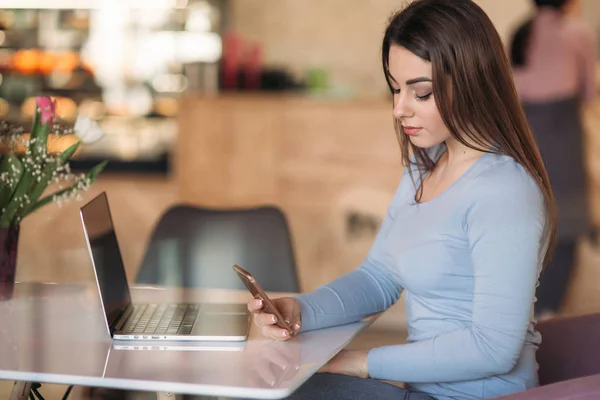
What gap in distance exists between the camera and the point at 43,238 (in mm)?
4707

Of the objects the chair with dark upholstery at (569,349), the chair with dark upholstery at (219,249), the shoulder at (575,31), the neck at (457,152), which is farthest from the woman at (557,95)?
the neck at (457,152)

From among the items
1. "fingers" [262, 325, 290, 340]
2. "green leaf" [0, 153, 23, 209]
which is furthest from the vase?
"fingers" [262, 325, 290, 340]

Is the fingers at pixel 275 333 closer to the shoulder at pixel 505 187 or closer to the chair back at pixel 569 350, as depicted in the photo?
the shoulder at pixel 505 187

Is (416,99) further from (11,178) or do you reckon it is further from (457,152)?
(11,178)

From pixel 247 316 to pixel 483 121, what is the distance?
622mm

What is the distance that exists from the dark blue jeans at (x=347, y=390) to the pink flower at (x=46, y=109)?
2.74 ft

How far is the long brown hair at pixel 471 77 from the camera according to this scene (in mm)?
1577

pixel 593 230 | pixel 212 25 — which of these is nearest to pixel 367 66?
pixel 212 25

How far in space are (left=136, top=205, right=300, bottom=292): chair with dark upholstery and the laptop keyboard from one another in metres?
0.63

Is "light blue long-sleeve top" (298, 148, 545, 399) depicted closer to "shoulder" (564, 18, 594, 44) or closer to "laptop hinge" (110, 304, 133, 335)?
"laptop hinge" (110, 304, 133, 335)

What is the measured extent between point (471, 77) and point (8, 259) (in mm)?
1081

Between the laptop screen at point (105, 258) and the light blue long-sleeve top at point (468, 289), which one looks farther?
the laptop screen at point (105, 258)

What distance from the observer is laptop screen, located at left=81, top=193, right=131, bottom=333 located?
1.71 metres

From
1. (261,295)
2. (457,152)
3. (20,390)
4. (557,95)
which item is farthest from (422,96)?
(557,95)
